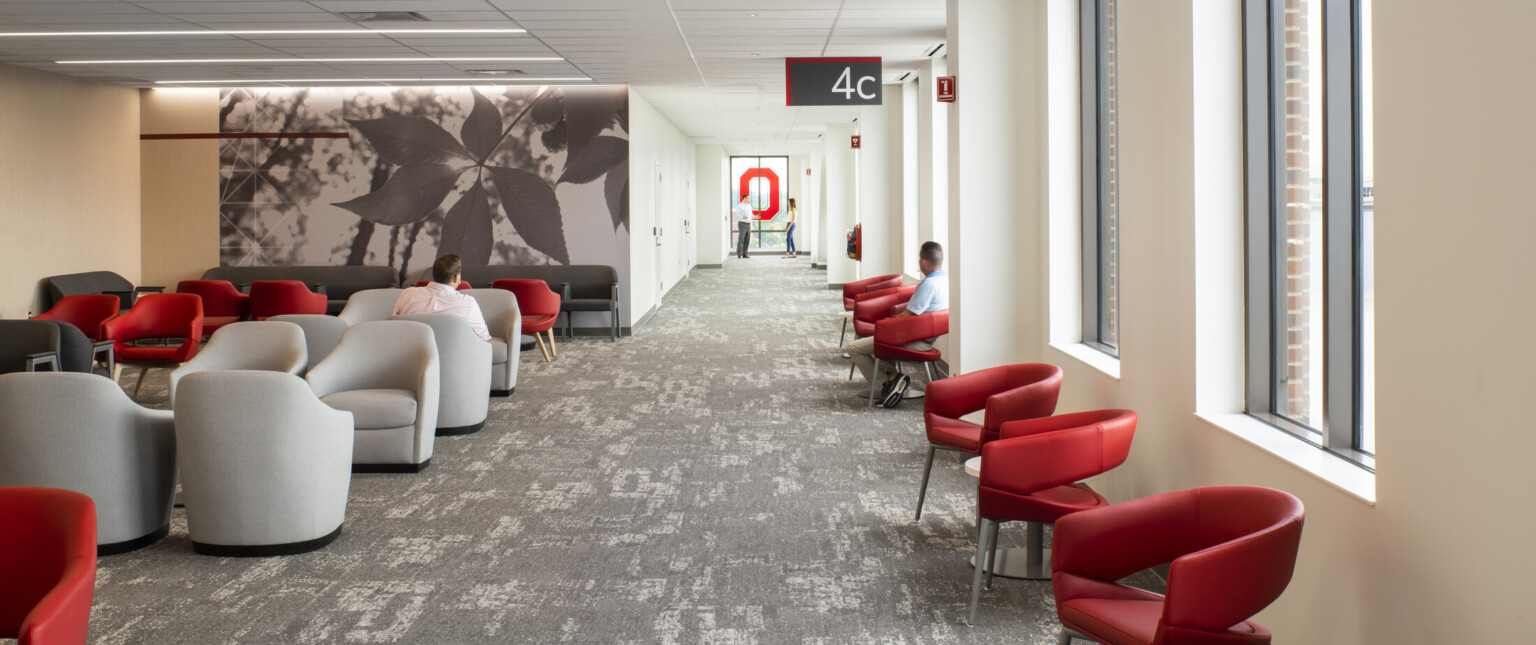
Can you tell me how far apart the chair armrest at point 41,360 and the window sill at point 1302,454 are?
6.52 m

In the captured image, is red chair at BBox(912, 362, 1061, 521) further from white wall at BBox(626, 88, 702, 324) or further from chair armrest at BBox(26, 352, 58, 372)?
white wall at BBox(626, 88, 702, 324)

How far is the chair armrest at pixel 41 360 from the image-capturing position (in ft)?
21.1

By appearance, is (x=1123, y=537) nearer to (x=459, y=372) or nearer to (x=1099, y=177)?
(x=1099, y=177)

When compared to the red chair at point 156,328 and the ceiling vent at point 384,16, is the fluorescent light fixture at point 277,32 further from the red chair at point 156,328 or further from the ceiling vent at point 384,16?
the red chair at point 156,328

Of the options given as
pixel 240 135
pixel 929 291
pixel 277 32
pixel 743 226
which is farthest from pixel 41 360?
pixel 743 226

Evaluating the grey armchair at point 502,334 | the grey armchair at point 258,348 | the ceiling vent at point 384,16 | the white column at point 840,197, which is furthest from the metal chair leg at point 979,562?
the white column at point 840,197

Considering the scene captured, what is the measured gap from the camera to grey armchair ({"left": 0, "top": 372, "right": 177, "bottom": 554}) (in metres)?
4.28

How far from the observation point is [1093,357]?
18.2 ft

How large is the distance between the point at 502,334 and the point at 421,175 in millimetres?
4277

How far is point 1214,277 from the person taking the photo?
3.86 meters

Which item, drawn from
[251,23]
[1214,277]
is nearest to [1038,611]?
[1214,277]

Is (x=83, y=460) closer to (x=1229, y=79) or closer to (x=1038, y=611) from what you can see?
(x=1038, y=611)

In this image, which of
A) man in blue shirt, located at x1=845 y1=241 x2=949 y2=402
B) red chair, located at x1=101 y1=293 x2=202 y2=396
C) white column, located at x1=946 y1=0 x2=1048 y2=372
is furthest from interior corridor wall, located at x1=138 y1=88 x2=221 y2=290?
white column, located at x1=946 y1=0 x2=1048 y2=372

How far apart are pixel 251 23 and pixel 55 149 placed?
4.61 metres
